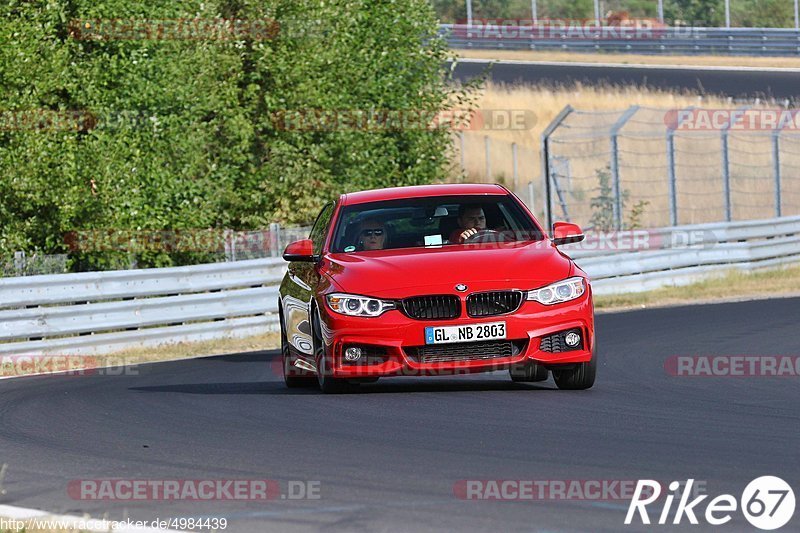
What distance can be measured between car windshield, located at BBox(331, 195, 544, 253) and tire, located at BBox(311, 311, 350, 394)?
0.81 metres

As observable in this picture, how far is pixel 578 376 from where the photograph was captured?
35.7ft

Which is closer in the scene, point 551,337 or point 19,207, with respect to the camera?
point 551,337

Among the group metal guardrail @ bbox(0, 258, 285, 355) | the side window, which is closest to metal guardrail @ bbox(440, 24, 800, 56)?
metal guardrail @ bbox(0, 258, 285, 355)

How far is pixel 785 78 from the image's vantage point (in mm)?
50875

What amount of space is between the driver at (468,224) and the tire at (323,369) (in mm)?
1287

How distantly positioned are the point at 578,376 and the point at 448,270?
124 cm

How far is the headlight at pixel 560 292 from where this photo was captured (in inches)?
411

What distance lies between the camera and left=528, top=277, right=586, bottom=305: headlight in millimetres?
10445

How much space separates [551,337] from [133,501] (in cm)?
412

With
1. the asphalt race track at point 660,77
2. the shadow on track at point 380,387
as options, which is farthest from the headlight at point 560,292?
the asphalt race track at point 660,77

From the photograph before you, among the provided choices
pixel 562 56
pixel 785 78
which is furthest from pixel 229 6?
pixel 562 56

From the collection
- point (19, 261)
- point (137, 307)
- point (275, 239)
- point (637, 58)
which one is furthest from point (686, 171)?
point (137, 307)

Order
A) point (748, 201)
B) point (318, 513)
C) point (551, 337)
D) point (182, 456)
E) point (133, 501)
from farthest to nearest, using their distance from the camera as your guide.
Result: point (748, 201), point (551, 337), point (182, 456), point (133, 501), point (318, 513)

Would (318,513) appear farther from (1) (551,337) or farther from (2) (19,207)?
(2) (19,207)
